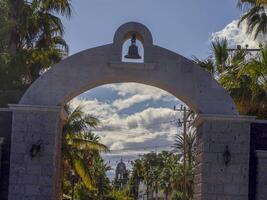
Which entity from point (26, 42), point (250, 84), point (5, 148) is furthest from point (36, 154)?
point (26, 42)

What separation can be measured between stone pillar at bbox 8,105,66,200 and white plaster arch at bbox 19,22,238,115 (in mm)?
227

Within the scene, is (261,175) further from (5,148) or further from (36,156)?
(5,148)

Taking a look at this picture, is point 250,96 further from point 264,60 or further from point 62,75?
point 62,75

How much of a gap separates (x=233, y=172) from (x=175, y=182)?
3533 centimetres

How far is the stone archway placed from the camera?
1082cm

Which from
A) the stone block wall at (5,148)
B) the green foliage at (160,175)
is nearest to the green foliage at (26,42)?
the stone block wall at (5,148)

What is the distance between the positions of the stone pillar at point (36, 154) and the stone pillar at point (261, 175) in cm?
387

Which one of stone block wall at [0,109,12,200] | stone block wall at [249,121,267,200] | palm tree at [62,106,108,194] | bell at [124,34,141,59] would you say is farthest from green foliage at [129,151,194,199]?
stone block wall at [0,109,12,200]

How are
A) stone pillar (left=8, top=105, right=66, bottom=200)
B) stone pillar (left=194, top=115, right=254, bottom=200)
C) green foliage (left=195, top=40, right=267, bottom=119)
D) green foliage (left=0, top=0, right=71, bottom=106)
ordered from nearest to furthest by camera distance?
stone pillar (left=8, top=105, right=66, bottom=200) → stone pillar (left=194, top=115, right=254, bottom=200) → green foliage (left=195, top=40, right=267, bottom=119) → green foliage (left=0, top=0, right=71, bottom=106)

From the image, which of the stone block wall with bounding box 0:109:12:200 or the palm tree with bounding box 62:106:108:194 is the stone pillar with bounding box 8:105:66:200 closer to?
the stone block wall with bounding box 0:109:12:200

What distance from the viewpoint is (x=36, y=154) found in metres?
10.8

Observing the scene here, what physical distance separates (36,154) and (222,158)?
3494mm

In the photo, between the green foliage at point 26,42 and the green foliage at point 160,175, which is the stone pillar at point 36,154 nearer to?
the green foliage at point 26,42

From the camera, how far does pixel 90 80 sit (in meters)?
11.0
